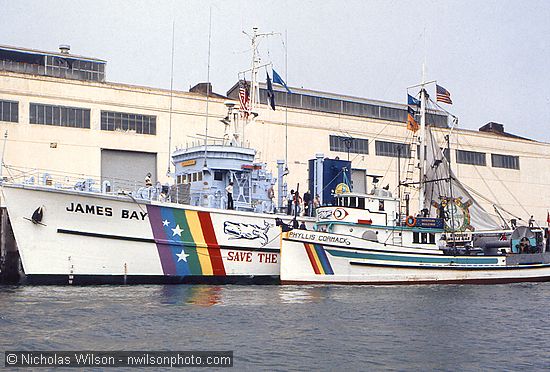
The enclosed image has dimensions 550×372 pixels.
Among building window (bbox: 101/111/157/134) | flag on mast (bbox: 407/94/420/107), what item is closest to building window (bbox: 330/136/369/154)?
flag on mast (bbox: 407/94/420/107)

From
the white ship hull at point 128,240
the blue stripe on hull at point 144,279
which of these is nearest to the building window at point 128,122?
the blue stripe on hull at point 144,279

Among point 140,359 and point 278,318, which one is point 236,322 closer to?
point 278,318

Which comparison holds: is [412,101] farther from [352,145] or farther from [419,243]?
[352,145]

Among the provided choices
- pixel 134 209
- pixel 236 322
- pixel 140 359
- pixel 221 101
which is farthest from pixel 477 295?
pixel 221 101

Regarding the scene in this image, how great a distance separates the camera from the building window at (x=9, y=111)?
37312mm

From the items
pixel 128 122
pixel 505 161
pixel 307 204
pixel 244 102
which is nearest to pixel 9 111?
pixel 128 122

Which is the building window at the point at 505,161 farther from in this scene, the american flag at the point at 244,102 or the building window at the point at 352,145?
the american flag at the point at 244,102

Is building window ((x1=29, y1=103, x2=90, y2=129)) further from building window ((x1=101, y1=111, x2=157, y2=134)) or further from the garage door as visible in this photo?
the garage door

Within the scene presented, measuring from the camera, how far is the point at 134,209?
2816 centimetres

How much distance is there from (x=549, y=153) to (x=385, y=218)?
31.8 meters

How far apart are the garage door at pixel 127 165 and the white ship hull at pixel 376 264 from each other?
13880mm

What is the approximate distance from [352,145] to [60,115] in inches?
765

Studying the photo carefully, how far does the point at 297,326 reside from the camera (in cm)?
1778

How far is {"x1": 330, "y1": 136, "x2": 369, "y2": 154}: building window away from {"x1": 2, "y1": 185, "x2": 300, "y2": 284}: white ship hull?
17495mm
